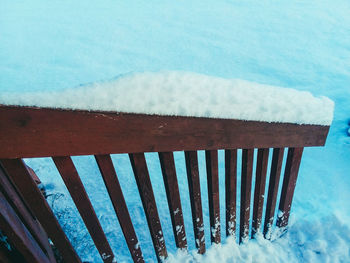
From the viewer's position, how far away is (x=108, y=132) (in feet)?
3.18

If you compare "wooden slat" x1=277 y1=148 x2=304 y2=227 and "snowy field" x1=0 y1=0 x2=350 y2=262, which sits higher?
"wooden slat" x1=277 y1=148 x2=304 y2=227

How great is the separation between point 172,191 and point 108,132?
24.1 inches

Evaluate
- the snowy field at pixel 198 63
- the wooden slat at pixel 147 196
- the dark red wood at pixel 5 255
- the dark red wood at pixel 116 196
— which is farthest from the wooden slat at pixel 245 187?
the dark red wood at pixel 5 255

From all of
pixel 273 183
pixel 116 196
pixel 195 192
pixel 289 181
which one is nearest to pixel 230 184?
pixel 195 192

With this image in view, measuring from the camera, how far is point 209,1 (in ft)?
31.8

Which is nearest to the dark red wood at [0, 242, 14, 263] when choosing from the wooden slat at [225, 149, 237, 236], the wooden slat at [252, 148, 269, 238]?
the wooden slat at [225, 149, 237, 236]

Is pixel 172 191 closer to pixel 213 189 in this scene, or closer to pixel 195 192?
pixel 195 192

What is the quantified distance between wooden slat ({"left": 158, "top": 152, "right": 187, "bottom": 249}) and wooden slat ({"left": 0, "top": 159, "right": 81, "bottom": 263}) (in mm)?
569

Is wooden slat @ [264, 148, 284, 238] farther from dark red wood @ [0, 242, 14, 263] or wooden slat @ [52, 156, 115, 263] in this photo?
dark red wood @ [0, 242, 14, 263]

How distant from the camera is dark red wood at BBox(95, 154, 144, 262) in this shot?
1.15 metres

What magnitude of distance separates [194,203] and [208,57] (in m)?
5.25

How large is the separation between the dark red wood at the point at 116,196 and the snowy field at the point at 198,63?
0.35 m

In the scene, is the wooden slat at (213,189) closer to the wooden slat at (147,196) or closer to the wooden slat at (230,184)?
the wooden slat at (230,184)

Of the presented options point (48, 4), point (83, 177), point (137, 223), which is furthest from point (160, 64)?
point (48, 4)
